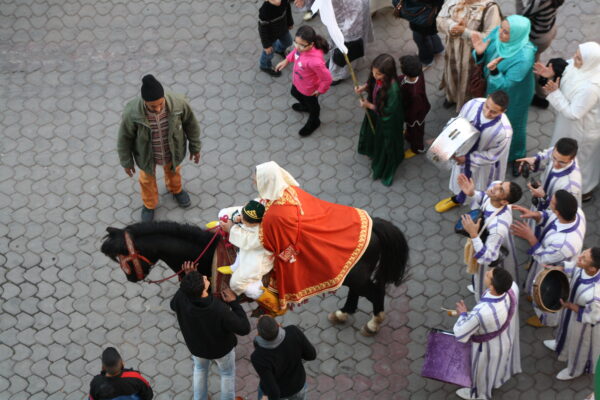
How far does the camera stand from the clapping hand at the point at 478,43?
27.8 feet

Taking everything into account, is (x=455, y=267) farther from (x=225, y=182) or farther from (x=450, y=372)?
(x=225, y=182)

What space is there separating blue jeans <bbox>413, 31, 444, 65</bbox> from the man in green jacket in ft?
10.4

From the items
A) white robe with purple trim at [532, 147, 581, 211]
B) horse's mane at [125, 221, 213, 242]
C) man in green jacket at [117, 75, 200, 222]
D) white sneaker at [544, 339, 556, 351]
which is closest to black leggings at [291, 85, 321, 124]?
man in green jacket at [117, 75, 200, 222]

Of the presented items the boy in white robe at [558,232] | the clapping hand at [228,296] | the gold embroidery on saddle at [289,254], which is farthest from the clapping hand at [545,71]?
the clapping hand at [228,296]

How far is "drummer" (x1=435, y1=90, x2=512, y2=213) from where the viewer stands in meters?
7.54

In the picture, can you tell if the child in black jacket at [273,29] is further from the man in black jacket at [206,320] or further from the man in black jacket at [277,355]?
the man in black jacket at [277,355]

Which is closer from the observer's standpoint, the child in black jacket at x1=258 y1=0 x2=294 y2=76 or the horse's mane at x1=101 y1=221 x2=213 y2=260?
the horse's mane at x1=101 y1=221 x2=213 y2=260

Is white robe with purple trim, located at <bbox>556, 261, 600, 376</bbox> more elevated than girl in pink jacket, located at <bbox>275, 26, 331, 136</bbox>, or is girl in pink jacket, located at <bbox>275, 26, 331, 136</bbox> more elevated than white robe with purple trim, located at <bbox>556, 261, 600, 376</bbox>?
girl in pink jacket, located at <bbox>275, 26, 331, 136</bbox>

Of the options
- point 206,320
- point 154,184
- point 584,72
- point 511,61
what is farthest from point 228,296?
point 584,72

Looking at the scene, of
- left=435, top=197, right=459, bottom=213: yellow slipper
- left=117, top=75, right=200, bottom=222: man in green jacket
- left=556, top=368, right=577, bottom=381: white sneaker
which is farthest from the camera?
left=435, top=197, right=459, bottom=213: yellow slipper

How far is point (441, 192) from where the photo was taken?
29.0 ft

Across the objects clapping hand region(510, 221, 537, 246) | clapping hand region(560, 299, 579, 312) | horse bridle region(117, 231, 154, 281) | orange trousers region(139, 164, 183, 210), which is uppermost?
horse bridle region(117, 231, 154, 281)

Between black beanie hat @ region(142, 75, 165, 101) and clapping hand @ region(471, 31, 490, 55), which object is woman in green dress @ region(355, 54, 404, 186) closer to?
clapping hand @ region(471, 31, 490, 55)

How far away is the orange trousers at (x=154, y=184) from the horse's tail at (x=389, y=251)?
253 cm
